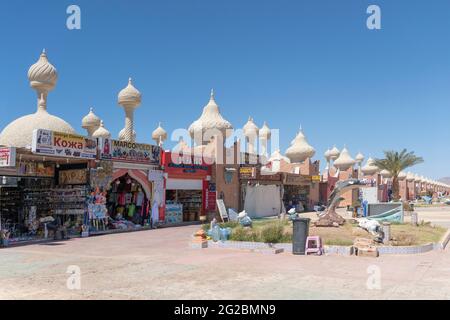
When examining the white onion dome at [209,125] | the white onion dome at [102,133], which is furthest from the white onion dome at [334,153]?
the white onion dome at [102,133]

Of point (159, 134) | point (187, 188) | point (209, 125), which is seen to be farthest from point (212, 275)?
point (159, 134)

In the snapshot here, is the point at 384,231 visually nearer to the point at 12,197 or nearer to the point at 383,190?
the point at 12,197

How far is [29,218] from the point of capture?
71.1 feet

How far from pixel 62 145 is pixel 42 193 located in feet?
13.0

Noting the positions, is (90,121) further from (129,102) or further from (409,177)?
(409,177)

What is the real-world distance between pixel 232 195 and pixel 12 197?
45.9 ft

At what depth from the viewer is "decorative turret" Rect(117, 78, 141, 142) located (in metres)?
30.0

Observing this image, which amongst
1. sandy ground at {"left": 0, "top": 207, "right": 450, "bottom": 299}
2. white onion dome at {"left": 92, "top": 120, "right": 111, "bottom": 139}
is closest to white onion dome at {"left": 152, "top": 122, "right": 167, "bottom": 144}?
white onion dome at {"left": 92, "top": 120, "right": 111, "bottom": 139}

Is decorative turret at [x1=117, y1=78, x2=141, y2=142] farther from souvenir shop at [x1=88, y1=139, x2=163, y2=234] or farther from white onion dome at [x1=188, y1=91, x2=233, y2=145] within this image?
white onion dome at [x1=188, y1=91, x2=233, y2=145]

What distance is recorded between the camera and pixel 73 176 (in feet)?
71.2

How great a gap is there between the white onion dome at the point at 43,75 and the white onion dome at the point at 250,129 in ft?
78.4

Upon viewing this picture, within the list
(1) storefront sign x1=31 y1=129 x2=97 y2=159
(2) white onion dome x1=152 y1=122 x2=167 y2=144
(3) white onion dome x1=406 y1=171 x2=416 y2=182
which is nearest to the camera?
(1) storefront sign x1=31 y1=129 x2=97 y2=159

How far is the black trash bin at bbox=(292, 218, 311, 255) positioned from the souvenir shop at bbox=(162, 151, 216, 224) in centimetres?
1317

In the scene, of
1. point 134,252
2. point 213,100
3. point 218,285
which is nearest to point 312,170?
point 213,100
